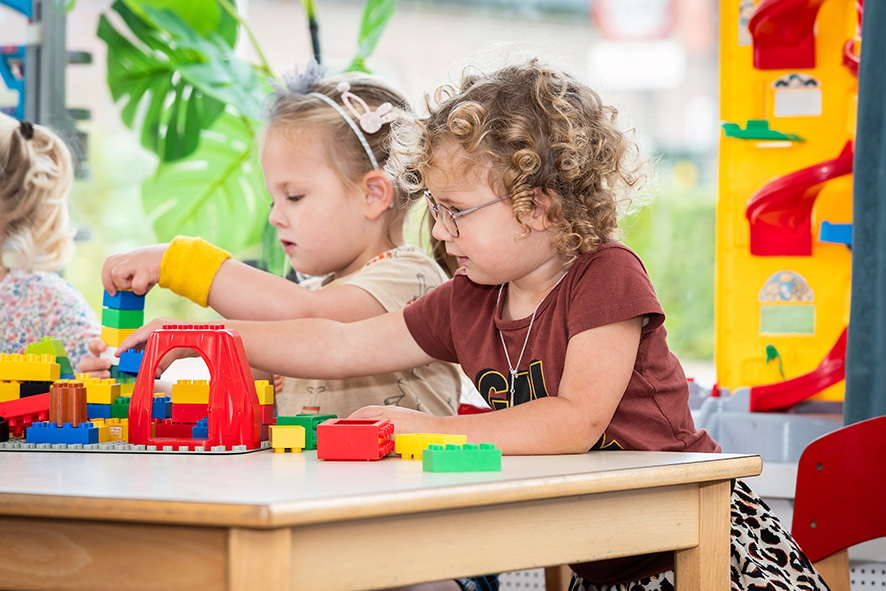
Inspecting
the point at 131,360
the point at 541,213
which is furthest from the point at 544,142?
the point at 131,360

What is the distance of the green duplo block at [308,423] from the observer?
2.76ft

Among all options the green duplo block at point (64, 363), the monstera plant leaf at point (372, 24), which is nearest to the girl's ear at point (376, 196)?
the green duplo block at point (64, 363)

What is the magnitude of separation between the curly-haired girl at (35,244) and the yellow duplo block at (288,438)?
1019mm

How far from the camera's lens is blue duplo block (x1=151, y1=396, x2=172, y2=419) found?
897 mm

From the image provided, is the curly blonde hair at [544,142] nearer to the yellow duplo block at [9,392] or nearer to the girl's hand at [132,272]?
the girl's hand at [132,272]

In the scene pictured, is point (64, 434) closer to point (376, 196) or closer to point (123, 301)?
point (123, 301)

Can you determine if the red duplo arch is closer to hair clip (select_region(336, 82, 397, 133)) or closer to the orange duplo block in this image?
the orange duplo block

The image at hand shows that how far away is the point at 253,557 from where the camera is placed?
0.52 m

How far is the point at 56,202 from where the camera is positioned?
188 cm

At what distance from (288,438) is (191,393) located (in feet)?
0.44

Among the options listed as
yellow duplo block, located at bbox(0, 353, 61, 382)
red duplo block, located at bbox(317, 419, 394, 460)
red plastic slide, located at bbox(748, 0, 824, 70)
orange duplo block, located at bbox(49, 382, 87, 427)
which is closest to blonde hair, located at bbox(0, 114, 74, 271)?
yellow duplo block, located at bbox(0, 353, 61, 382)

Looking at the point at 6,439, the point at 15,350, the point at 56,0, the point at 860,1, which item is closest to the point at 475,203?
the point at 6,439

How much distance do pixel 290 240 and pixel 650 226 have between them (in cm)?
112

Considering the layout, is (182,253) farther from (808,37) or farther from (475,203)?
(808,37)
